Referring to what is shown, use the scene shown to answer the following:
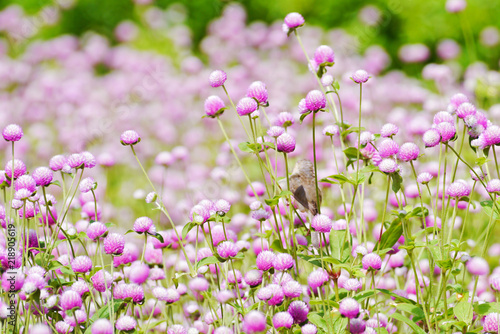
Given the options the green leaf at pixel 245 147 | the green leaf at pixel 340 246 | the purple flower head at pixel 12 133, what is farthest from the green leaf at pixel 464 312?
the purple flower head at pixel 12 133

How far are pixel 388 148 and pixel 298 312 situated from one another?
0.50 meters

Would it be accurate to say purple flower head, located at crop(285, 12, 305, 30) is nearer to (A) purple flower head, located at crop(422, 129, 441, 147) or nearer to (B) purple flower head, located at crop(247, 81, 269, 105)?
(B) purple flower head, located at crop(247, 81, 269, 105)

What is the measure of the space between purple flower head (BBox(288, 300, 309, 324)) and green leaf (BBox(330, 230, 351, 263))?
0.59ft

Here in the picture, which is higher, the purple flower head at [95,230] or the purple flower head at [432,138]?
the purple flower head at [432,138]

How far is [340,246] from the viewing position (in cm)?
178

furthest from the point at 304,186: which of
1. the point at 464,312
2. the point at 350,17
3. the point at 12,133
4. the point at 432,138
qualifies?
the point at 350,17

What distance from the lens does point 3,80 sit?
20.0ft

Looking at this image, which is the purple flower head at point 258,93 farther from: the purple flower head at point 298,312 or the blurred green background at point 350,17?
the blurred green background at point 350,17

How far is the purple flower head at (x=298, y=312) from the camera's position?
160cm

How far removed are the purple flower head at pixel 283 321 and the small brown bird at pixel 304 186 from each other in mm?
423

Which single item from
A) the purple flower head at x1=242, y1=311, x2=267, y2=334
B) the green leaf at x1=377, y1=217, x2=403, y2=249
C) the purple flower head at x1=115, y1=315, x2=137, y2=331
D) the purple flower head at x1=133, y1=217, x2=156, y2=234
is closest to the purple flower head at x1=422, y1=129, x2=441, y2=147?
the green leaf at x1=377, y1=217, x2=403, y2=249

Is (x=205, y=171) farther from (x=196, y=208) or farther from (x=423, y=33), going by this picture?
(x=423, y=33)

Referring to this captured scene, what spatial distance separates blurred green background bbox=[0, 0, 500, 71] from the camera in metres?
Answer: 5.75

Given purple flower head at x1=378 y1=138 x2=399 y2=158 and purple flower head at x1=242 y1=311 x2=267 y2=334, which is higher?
purple flower head at x1=378 y1=138 x2=399 y2=158
